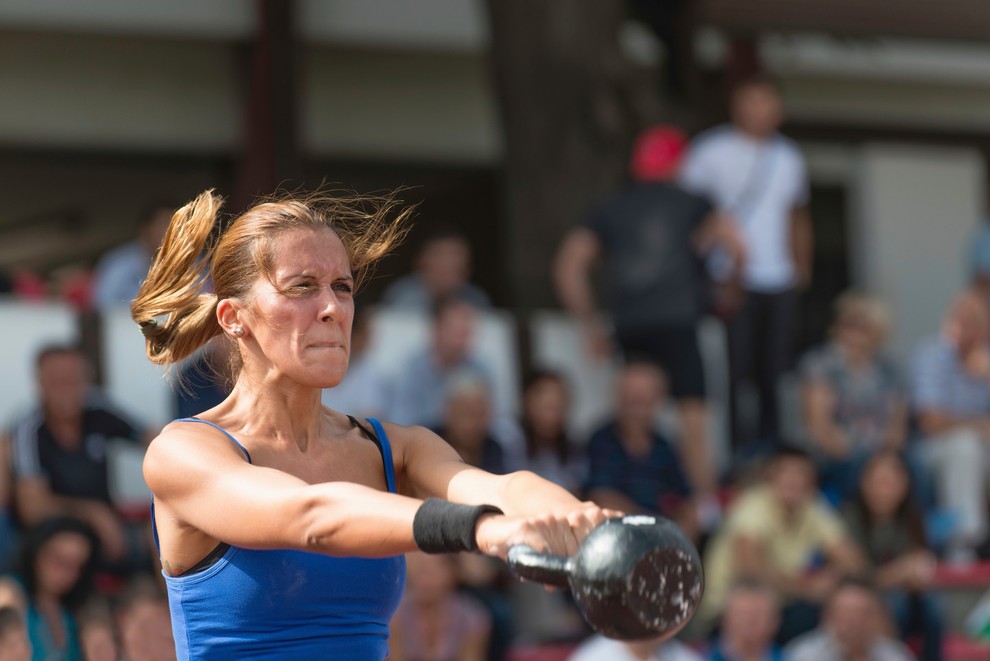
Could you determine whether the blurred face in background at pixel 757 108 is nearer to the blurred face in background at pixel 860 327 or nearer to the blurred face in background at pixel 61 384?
the blurred face in background at pixel 860 327

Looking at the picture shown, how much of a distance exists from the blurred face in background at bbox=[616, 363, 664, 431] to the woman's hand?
526cm

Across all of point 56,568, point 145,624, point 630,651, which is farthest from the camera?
point 630,651

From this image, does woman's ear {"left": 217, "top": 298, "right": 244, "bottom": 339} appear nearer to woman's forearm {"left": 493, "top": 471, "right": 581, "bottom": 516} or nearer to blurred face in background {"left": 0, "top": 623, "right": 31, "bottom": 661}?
woman's forearm {"left": 493, "top": 471, "right": 581, "bottom": 516}

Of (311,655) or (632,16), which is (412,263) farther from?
(311,655)

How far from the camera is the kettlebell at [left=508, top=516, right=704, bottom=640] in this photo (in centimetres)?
244

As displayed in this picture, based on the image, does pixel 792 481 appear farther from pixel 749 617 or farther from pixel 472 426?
pixel 472 426

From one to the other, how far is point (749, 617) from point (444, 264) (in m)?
2.38

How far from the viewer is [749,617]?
283 inches

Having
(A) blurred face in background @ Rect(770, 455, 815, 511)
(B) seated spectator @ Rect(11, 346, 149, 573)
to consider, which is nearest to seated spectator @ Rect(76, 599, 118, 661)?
(B) seated spectator @ Rect(11, 346, 149, 573)

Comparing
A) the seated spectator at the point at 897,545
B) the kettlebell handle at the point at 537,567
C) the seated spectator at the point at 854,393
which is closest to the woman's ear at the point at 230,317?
the kettlebell handle at the point at 537,567

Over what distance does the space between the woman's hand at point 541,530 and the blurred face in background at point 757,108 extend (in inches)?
246

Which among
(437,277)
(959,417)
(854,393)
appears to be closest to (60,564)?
(437,277)

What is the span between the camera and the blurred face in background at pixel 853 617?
7.33 metres

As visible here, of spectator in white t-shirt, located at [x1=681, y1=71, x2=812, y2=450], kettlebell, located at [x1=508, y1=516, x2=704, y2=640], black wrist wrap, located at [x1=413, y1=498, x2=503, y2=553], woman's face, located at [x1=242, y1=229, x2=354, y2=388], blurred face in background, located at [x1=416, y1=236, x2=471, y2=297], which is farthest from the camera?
spectator in white t-shirt, located at [x1=681, y1=71, x2=812, y2=450]
